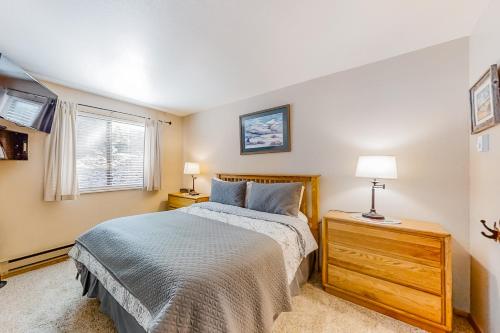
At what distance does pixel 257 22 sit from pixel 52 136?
2.91 meters

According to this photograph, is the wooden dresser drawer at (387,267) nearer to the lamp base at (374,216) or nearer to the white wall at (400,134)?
Answer: the lamp base at (374,216)

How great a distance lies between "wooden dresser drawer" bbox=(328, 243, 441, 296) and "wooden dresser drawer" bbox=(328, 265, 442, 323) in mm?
45

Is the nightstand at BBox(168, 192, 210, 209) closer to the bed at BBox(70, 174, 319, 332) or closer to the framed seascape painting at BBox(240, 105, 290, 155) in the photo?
the framed seascape painting at BBox(240, 105, 290, 155)

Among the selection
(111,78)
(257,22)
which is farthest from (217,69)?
(111,78)

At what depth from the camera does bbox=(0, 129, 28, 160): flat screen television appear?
2252 millimetres

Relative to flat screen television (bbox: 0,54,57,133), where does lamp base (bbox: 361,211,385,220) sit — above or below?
below

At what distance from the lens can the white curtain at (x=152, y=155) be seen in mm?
3637

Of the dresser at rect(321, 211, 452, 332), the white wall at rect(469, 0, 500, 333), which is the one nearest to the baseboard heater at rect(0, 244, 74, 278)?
the dresser at rect(321, 211, 452, 332)

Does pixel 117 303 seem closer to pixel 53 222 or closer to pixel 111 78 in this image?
pixel 53 222

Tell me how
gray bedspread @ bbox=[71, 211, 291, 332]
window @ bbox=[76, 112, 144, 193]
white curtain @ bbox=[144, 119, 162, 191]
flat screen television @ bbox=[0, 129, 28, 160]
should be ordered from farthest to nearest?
white curtain @ bbox=[144, 119, 162, 191] < window @ bbox=[76, 112, 144, 193] < flat screen television @ bbox=[0, 129, 28, 160] < gray bedspread @ bbox=[71, 211, 291, 332]

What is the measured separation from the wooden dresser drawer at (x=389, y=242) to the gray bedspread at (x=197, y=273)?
736mm

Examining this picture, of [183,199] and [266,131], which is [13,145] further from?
[266,131]

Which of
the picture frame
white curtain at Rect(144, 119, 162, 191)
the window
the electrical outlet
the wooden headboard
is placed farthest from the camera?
white curtain at Rect(144, 119, 162, 191)

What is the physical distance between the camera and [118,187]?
339 cm
